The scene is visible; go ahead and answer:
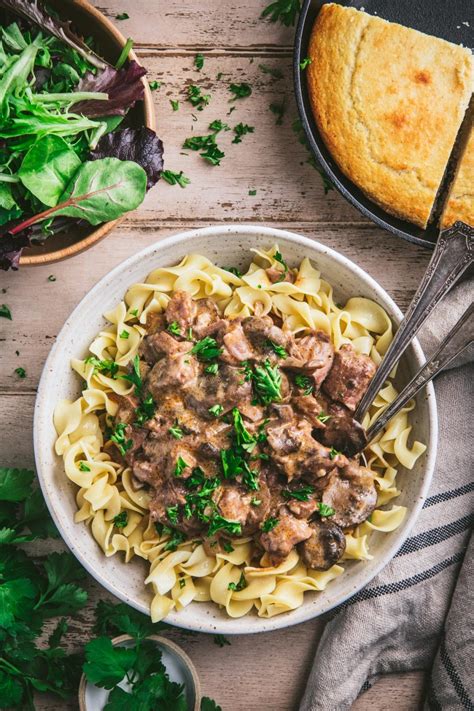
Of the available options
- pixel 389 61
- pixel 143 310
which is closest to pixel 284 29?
pixel 389 61

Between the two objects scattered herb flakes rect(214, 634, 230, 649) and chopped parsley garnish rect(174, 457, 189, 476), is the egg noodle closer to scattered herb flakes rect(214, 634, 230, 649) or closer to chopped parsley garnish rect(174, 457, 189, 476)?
chopped parsley garnish rect(174, 457, 189, 476)

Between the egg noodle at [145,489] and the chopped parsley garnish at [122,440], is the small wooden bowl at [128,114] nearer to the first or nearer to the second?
the egg noodle at [145,489]

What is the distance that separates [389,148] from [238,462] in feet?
6.65

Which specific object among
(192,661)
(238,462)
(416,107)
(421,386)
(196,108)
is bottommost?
(192,661)

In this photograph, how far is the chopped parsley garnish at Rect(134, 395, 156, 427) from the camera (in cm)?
387

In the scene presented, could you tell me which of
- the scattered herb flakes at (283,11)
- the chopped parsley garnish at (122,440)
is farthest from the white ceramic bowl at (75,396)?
the scattered herb flakes at (283,11)

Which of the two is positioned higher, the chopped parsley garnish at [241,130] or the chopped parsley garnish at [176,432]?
the chopped parsley garnish at [241,130]

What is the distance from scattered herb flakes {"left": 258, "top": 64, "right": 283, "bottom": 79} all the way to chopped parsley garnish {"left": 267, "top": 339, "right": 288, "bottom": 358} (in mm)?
1806

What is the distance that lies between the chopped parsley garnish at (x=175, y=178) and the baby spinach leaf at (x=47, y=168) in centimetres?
76

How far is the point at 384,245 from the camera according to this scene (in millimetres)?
4648

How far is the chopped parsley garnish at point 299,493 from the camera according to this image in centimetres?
385

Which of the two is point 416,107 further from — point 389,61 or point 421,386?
point 421,386

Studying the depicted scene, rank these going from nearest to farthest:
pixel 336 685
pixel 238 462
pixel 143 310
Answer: pixel 238 462 < pixel 143 310 < pixel 336 685

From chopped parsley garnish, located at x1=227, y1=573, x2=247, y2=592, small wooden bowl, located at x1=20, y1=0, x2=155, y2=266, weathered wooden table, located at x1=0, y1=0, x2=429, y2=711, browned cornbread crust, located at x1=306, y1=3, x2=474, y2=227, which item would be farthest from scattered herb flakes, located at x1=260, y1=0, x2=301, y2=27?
chopped parsley garnish, located at x1=227, y1=573, x2=247, y2=592
